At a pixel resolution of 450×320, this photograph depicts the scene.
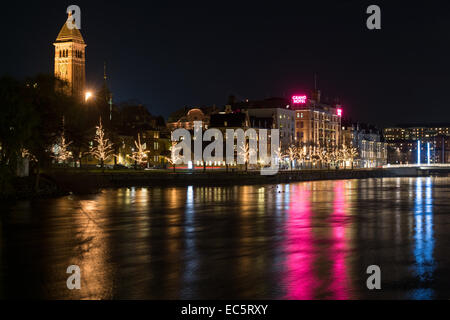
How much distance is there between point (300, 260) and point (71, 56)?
17864 cm

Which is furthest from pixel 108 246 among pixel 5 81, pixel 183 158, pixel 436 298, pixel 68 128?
pixel 183 158

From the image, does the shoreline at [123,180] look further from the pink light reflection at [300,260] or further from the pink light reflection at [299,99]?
the pink light reflection at [299,99]

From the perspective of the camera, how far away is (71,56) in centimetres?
18788

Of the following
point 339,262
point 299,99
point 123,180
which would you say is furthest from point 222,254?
point 299,99

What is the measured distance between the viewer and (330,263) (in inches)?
810

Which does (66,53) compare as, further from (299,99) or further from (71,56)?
(299,99)

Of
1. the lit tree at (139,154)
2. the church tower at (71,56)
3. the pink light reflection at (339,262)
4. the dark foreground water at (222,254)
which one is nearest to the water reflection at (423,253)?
the dark foreground water at (222,254)

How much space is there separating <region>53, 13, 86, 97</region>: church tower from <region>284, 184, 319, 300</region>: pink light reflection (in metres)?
163

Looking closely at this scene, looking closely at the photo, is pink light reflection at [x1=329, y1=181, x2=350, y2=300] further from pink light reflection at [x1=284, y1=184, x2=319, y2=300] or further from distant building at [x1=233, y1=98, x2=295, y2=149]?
distant building at [x1=233, y1=98, x2=295, y2=149]

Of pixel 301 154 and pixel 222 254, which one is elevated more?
pixel 301 154

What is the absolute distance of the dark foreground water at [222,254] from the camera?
16.5 metres

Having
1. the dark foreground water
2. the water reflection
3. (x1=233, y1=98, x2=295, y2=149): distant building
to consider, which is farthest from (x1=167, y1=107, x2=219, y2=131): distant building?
the water reflection

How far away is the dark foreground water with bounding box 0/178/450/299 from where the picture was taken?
16547 mm

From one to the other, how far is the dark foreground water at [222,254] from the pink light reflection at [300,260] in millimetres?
36
